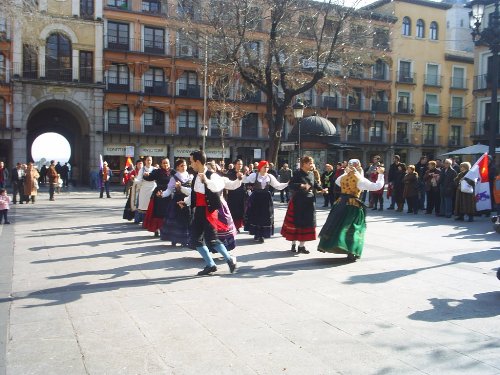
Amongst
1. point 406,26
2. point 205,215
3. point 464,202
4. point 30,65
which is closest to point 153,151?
point 30,65

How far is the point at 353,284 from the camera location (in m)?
6.88

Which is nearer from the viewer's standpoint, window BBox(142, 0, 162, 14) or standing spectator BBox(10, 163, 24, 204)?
standing spectator BBox(10, 163, 24, 204)

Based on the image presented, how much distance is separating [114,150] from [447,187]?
1097 inches

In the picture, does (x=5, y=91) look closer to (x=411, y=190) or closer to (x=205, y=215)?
(x=411, y=190)

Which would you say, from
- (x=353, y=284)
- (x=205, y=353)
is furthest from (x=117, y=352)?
(x=353, y=284)

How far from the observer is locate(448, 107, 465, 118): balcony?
51.0 m

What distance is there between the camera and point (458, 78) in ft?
169

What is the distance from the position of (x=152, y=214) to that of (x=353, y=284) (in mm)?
5487

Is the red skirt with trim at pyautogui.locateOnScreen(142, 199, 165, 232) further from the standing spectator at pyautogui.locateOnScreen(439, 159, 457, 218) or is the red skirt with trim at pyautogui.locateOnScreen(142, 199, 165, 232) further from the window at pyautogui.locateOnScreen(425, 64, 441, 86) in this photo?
the window at pyautogui.locateOnScreen(425, 64, 441, 86)

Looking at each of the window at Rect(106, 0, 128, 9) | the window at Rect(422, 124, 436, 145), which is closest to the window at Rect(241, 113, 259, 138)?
the window at Rect(106, 0, 128, 9)

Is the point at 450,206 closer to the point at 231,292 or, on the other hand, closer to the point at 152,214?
the point at 152,214

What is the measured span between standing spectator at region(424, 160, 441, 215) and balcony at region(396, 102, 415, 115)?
3370cm

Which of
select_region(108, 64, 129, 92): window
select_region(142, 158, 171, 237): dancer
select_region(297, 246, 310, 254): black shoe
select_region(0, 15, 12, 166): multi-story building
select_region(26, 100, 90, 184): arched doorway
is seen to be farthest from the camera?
select_region(108, 64, 129, 92): window

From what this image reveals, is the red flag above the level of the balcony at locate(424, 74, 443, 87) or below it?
below
